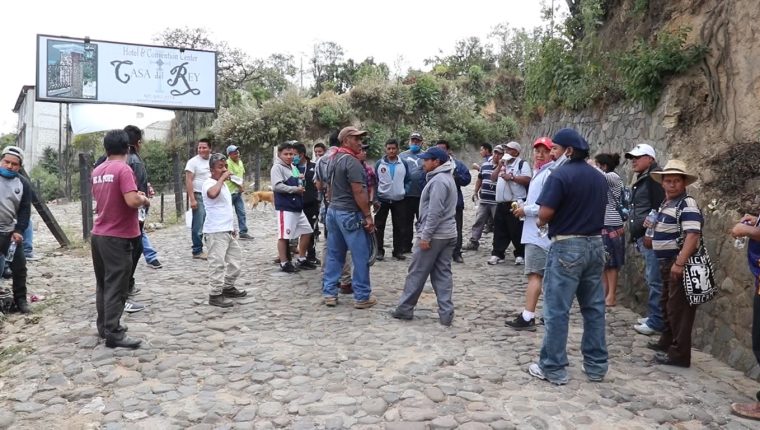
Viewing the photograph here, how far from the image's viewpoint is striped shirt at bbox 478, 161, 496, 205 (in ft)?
28.1

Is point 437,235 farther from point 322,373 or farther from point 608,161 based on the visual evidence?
point 608,161

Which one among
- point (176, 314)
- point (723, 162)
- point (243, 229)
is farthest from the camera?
point (243, 229)

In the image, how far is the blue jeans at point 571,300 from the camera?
411 centimetres

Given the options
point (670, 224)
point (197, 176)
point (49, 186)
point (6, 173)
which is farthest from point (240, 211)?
point (49, 186)

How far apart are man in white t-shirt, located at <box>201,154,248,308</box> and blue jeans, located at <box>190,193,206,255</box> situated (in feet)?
8.56

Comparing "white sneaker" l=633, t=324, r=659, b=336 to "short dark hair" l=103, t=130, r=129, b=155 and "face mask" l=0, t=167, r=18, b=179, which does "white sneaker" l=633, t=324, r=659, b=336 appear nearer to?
"short dark hair" l=103, t=130, r=129, b=155

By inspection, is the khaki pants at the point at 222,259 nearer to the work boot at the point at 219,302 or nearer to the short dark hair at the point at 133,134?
the work boot at the point at 219,302

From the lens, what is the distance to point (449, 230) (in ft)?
18.0

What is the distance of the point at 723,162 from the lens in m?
5.49

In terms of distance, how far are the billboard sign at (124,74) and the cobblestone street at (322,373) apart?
10.2m

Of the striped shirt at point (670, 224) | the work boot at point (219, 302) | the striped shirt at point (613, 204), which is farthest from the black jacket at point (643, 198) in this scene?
the work boot at point (219, 302)

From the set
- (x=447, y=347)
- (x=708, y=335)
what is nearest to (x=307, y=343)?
(x=447, y=347)

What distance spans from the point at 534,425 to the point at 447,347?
1466 millimetres

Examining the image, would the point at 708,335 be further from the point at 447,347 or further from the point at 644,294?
the point at 447,347
